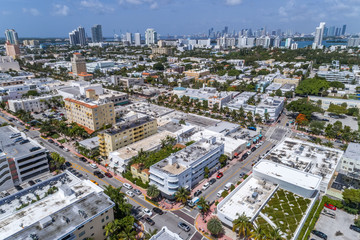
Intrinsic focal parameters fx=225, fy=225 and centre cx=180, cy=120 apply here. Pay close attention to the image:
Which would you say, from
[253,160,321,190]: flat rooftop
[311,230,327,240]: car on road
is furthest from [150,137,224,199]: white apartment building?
[311,230,327,240]: car on road

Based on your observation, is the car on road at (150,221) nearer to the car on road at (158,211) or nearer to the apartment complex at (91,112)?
the car on road at (158,211)

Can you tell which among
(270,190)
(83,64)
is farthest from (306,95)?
(83,64)

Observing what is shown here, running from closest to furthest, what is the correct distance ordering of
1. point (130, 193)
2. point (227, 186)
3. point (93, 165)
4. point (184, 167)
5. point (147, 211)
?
point (147, 211)
point (184, 167)
point (130, 193)
point (227, 186)
point (93, 165)

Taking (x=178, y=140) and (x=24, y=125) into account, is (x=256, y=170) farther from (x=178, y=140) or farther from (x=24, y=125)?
(x=24, y=125)

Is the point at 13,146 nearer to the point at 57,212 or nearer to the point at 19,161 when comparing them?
the point at 19,161

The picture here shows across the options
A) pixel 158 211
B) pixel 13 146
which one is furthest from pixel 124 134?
pixel 13 146
